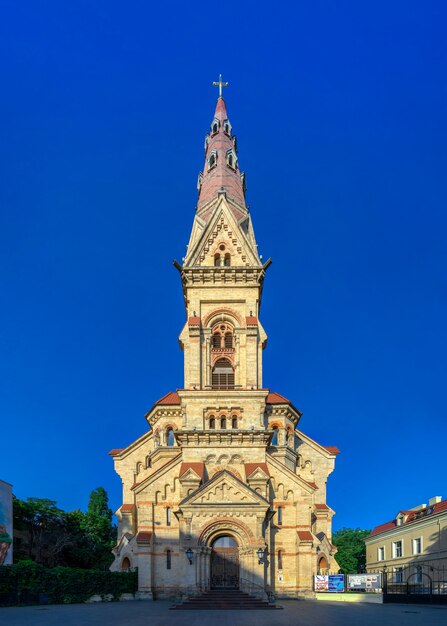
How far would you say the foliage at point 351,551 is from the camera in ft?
303

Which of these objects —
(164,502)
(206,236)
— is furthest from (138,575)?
(206,236)

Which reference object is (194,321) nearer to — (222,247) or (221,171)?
(222,247)

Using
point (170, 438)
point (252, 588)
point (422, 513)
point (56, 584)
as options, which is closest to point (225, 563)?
point (252, 588)

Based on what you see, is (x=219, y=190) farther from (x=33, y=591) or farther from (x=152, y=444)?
(x=33, y=591)

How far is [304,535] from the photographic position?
43.2 meters

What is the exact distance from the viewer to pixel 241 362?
4809cm

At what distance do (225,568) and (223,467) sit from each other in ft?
22.5

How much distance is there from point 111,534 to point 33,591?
39.1m

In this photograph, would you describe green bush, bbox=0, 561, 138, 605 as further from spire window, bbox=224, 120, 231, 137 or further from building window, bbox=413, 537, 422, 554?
spire window, bbox=224, 120, 231, 137

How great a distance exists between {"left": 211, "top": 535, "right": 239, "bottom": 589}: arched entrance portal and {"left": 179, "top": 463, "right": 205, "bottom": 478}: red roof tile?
4.65 m

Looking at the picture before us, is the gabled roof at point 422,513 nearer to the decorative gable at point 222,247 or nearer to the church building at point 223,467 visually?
the church building at point 223,467

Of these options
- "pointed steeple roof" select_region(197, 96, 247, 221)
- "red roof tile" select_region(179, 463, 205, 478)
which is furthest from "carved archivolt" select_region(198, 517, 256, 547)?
"pointed steeple roof" select_region(197, 96, 247, 221)

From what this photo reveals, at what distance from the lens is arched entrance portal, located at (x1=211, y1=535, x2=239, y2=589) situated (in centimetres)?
4069

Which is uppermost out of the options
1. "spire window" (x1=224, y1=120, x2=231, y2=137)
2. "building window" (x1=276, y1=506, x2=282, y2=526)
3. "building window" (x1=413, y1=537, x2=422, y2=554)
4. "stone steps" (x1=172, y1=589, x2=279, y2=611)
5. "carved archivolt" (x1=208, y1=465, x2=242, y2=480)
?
"spire window" (x1=224, y1=120, x2=231, y2=137)
